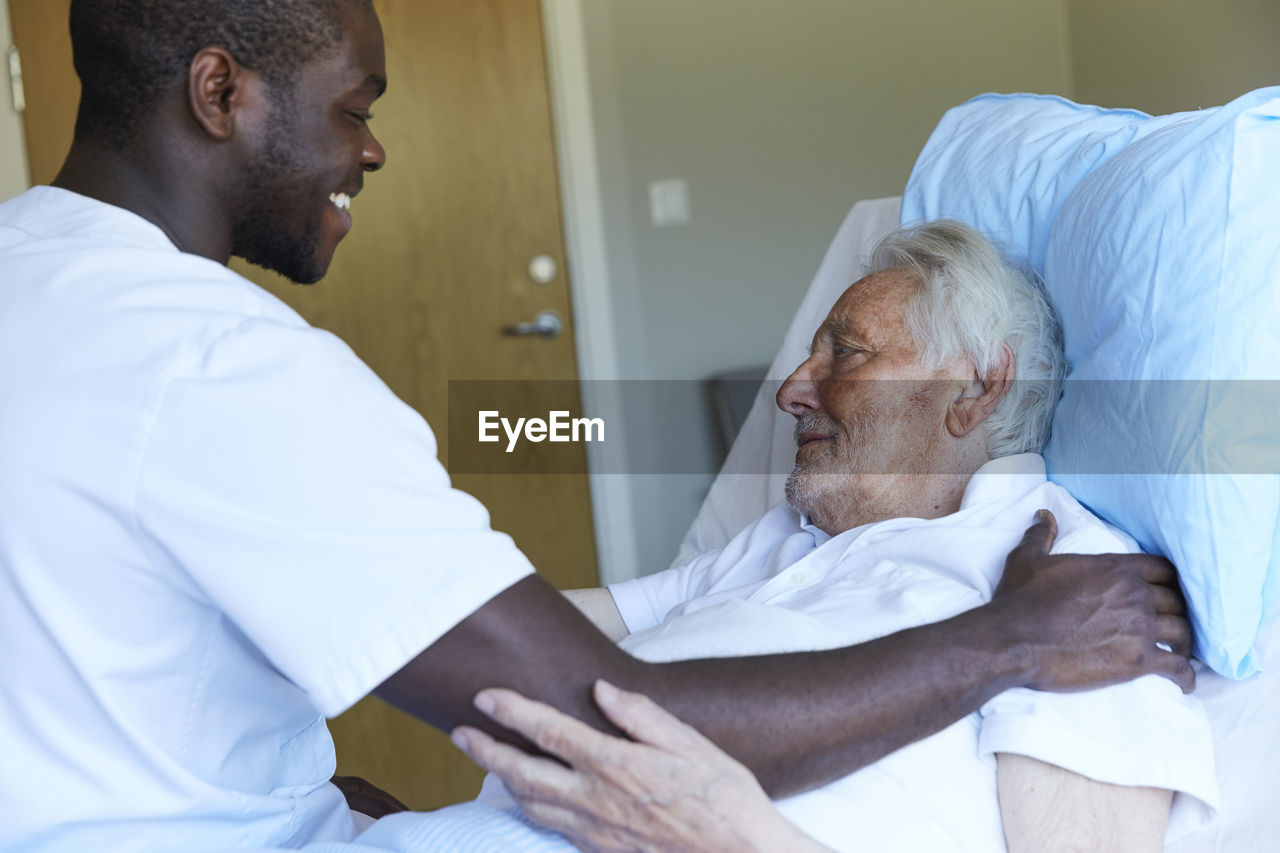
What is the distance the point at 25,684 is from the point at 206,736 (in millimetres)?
123

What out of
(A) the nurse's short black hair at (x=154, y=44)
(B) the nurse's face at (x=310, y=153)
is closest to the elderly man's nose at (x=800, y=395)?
(B) the nurse's face at (x=310, y=153)

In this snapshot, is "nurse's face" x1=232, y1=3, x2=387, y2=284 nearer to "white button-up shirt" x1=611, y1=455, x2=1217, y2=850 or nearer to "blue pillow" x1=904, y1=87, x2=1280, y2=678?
"white button-up shirt" x1=611, y1=455, x2=1217, y2=850

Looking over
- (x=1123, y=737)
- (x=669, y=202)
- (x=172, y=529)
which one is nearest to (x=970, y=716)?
(x=1123, y=737)

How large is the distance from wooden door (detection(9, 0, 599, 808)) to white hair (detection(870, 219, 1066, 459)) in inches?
58.1

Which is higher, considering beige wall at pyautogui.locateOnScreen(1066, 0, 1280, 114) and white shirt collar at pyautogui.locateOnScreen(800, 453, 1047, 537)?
beige wall at pyautogui.locateOnScreen(1066, 0, 1280, 114)

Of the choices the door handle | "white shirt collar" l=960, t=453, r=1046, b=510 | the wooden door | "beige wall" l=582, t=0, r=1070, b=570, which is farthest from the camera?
"beige wall" l=582, t=0, r=1070, b=570

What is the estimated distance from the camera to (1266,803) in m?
0.96

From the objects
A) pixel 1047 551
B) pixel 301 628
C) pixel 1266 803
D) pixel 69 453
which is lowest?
pixel 1266 803

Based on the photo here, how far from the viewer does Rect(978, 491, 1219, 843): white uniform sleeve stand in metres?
0.90

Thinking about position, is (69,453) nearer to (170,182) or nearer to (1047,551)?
(170,182)

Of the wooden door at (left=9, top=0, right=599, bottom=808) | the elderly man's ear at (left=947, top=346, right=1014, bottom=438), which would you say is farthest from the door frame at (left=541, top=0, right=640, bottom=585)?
the elderly man's ear at (left=947, top=346, right=1014, bottom=438)

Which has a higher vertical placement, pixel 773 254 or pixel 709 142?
pixel 709 142

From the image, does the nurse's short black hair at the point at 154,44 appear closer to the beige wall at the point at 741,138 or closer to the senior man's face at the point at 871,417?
the senior man's face at the point at 871,417

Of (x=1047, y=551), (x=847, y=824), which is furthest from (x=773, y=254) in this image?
(x=847, y=824)
